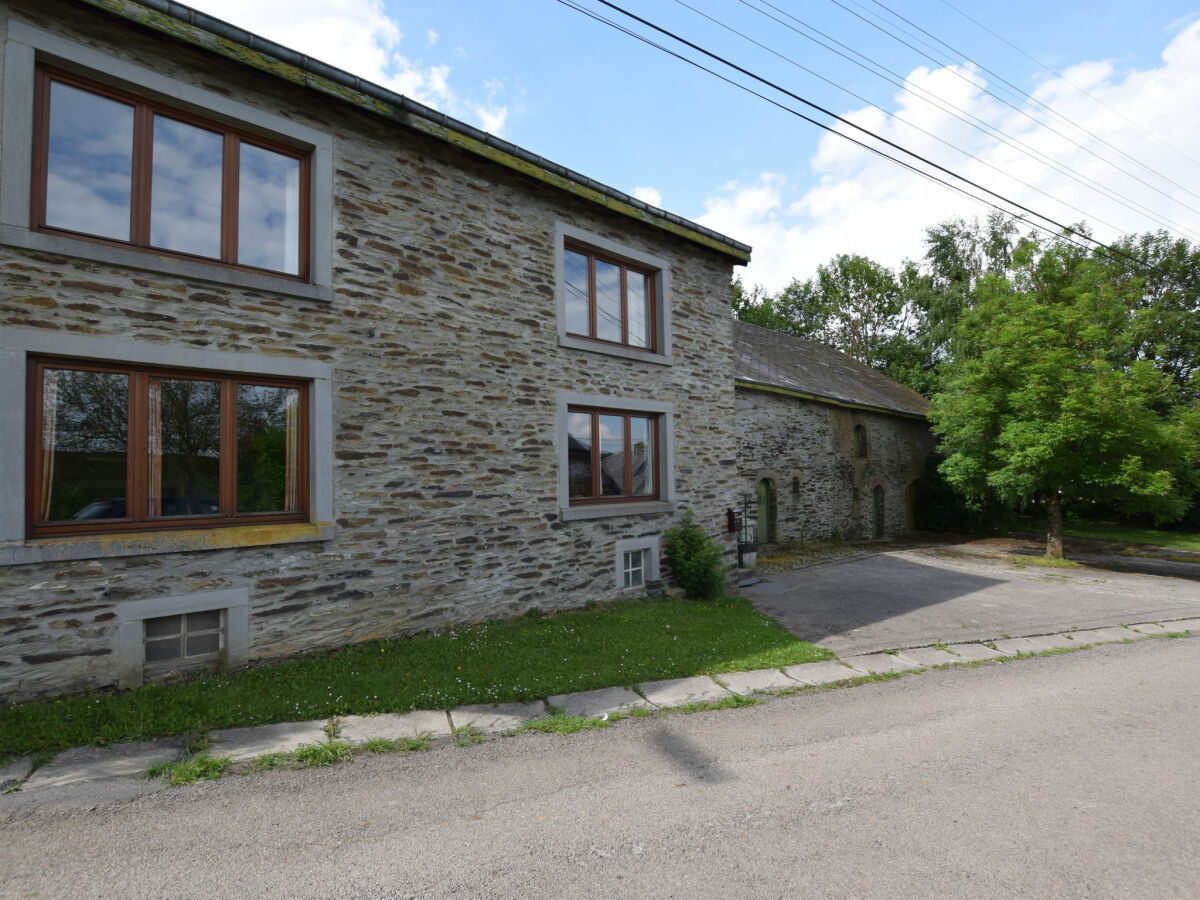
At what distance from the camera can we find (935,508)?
72.7ft

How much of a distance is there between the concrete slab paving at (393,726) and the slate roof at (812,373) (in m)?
11.9

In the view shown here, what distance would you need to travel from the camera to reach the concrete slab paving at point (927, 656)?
21.7 feet

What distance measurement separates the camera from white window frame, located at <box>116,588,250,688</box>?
5.02 meters

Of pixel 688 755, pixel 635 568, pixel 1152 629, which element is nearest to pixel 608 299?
pixel 635 568

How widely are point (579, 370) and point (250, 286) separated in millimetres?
4125

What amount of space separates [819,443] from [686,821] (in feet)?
51.7

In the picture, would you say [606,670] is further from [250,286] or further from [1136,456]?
[1136,456]

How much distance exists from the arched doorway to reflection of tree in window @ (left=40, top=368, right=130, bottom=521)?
45.4 feet

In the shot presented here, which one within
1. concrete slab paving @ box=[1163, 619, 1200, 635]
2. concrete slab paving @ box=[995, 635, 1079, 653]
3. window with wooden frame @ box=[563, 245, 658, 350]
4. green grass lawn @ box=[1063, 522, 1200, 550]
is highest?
window with wooden frame @ box=[563, 245, 658, 350]

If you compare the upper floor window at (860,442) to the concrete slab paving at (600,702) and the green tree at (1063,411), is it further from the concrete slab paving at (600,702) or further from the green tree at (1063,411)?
the concrete slab paving at (600,702)

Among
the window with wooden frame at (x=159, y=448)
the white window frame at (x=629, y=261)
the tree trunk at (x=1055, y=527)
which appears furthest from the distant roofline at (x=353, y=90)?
the tree trunk at (x=1055, y=527)

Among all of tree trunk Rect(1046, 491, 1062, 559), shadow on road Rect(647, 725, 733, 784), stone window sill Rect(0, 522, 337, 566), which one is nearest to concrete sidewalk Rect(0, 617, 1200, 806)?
shadow on road Rect(647, 725, 733, 784)

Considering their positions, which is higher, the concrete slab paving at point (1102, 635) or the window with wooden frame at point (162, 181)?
the window with wooden frame at point (162, 181)

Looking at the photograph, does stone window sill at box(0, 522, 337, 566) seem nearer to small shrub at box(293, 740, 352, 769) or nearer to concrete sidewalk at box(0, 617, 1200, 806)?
concrete sidewalk at box(0, 617, 1200, 806)
